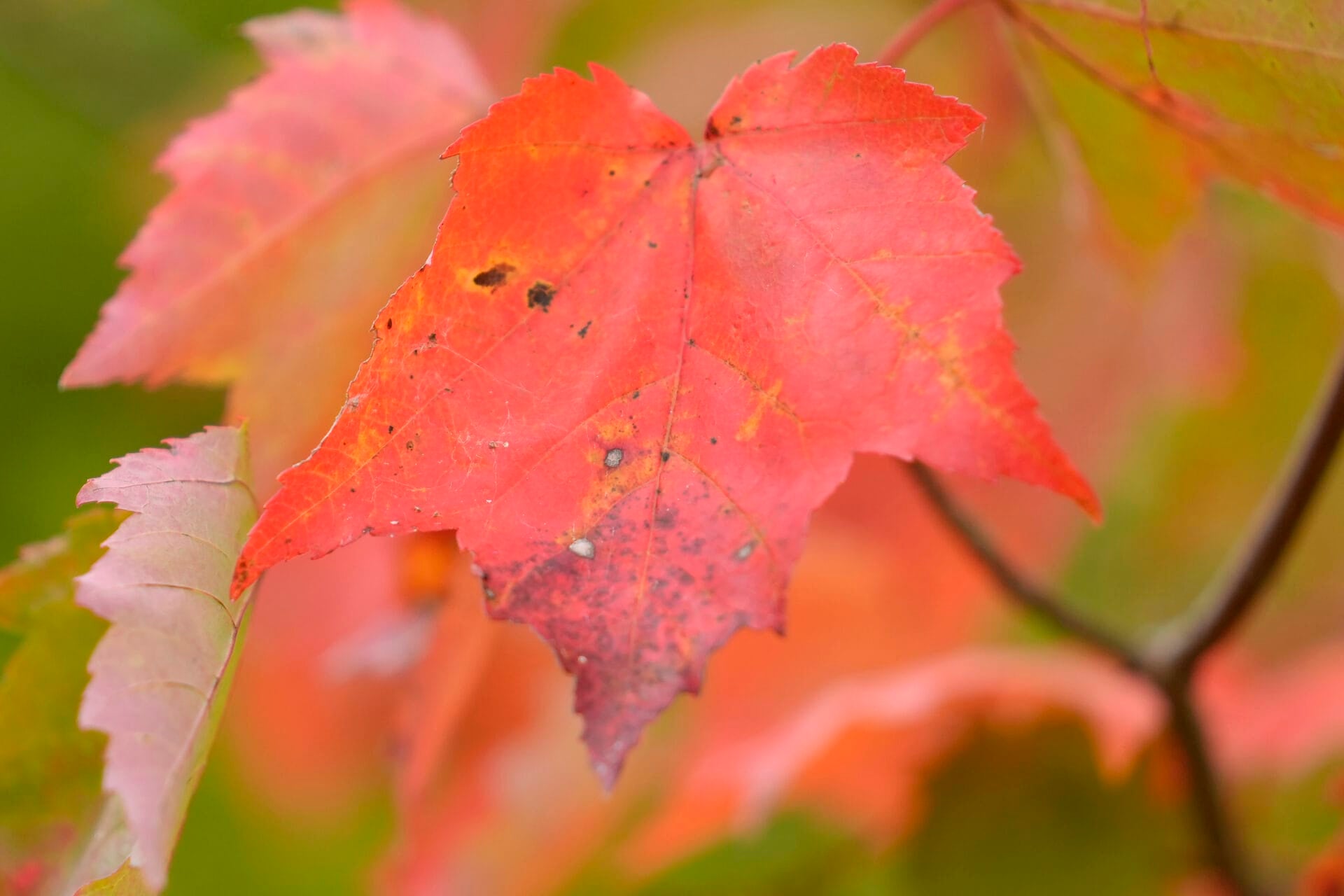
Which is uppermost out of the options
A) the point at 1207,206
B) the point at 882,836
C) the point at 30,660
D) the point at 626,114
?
the point at 626,114

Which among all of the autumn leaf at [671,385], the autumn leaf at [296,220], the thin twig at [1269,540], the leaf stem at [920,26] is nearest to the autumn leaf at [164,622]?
the autumn leaf at [671,385]

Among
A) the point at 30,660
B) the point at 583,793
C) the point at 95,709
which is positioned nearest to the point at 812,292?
the point at 95,709

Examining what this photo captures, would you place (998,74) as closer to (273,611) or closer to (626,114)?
(626,114)

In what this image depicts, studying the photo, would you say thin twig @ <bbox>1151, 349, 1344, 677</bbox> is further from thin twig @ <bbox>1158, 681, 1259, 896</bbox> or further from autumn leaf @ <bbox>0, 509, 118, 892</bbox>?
autumn leaf @ <bbox>0, 509, 118, 892</bbox>

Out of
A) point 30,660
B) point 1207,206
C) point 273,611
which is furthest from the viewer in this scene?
point 273,611

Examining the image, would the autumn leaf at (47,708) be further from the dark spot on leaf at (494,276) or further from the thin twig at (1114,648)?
the thin twig at (1114,648)

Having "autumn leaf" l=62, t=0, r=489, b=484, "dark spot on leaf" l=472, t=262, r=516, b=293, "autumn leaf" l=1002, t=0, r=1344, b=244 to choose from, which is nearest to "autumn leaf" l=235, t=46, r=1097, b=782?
"dark spot on leaf" l=472, t=262, r=516, b=293
